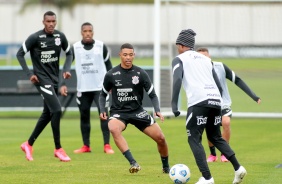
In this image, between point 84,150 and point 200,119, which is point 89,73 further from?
point 200,119

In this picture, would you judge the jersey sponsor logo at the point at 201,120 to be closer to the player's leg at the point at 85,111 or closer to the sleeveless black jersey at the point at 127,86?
the sleeveless black jersey at the point at 127,86

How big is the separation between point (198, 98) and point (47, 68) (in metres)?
4.52

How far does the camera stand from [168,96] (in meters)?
25.1

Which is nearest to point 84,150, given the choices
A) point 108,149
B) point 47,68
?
point 108,149

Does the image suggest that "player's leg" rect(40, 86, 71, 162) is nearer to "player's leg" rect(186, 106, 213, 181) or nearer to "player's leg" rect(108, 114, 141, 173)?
"player's leg" rect(108, 114, 141, 173)

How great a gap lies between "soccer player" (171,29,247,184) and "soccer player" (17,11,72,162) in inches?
159

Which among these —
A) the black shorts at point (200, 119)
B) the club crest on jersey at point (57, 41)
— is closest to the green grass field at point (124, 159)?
the black shorts at point (200, 119)

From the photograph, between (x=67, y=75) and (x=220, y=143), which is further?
(x=67, y=75)

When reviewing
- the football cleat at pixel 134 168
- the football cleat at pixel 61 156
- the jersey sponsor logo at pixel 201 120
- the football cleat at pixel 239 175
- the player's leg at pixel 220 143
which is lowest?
the football cleat at pixel 61 156

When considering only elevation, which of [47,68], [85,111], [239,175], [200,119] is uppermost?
[47,68]

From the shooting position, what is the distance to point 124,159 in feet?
52.4

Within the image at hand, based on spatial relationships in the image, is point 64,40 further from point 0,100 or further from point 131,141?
point 0,100

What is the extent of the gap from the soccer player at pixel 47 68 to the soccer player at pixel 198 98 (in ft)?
13.3

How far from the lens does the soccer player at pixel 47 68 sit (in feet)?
51.2
